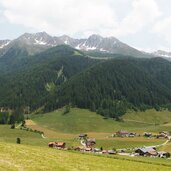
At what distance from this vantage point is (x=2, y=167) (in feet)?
122

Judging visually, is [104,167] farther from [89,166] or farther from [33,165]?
[33,165]

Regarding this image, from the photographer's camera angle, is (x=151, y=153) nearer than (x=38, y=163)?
No

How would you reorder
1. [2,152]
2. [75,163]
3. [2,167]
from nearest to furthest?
[2,167] → [2,152] → [75,163]

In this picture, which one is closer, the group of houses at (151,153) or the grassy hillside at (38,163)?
the grassy hillside at (38,163)

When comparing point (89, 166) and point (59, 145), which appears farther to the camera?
point (59, 145)

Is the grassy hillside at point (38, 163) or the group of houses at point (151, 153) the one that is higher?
the grassy hillside at point (38, 163)

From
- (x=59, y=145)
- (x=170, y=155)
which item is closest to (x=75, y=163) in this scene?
(x=170, y=155)

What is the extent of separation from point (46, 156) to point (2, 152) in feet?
21.4

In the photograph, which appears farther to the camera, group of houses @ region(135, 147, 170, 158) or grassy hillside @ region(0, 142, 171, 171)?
group of houses @ region(135, 147, 170, 158)

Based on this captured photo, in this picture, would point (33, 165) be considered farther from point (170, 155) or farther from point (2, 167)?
point (170, 155)

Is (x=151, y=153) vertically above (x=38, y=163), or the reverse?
(x=38, y=163)

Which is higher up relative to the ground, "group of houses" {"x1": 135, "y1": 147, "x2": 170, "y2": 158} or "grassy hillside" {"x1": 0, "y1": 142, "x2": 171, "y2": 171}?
"grassy hillside" {"x1": 0, "y1": 142, "x2": 171, "y2": 171}

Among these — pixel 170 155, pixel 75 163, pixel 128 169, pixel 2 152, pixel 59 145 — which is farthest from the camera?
pixel 59 145

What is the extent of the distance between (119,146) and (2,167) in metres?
165
